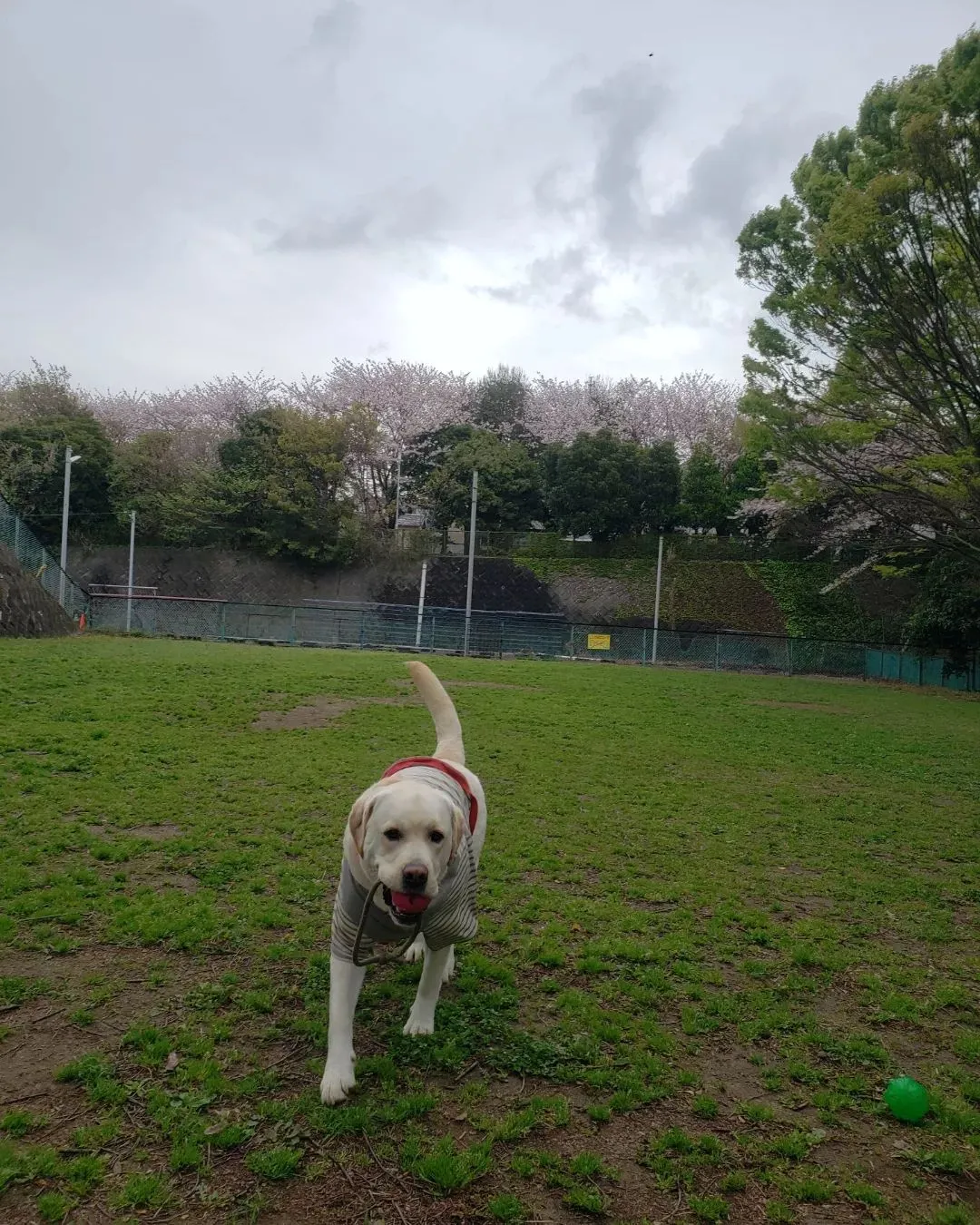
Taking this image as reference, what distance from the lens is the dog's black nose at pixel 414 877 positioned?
2621 millimetres

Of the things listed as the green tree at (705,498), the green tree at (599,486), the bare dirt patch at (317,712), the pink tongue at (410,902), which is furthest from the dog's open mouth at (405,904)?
the green tree at (705,498)

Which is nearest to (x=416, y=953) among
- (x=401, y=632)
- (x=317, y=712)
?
(x=317, y=712)

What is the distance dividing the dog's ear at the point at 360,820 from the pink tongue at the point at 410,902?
237 millimetres

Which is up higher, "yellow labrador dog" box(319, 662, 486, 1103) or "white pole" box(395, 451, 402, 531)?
"white pole" box(395, 451, 402, 531)

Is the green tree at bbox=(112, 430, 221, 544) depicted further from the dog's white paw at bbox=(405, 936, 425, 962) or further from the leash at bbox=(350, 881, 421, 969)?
the leash at bbox=(350, 881, 421, 969)

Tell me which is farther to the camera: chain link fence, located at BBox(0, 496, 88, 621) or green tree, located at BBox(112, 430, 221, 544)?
green tree, located at BBox(112, 430, 221, 544)

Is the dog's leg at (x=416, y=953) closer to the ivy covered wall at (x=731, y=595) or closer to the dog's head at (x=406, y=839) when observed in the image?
the dog's head at (x=406, y=839)

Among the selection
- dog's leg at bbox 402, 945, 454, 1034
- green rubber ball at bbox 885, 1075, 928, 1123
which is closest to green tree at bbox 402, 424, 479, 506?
dog's leg at bbox 402, 945, 454, 1034

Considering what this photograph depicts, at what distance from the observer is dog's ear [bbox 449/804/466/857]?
2900mm

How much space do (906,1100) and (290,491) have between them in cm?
3616

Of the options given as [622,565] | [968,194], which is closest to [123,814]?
[968,194]

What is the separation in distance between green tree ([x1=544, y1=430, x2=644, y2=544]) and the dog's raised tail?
32501 millimetres

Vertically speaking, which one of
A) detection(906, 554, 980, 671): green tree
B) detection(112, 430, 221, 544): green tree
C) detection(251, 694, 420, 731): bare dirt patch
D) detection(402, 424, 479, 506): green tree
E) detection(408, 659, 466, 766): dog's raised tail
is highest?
detection(402, 424, 479, 506): green tree

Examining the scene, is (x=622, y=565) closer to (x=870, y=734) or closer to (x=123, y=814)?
(x=870, y=734)
